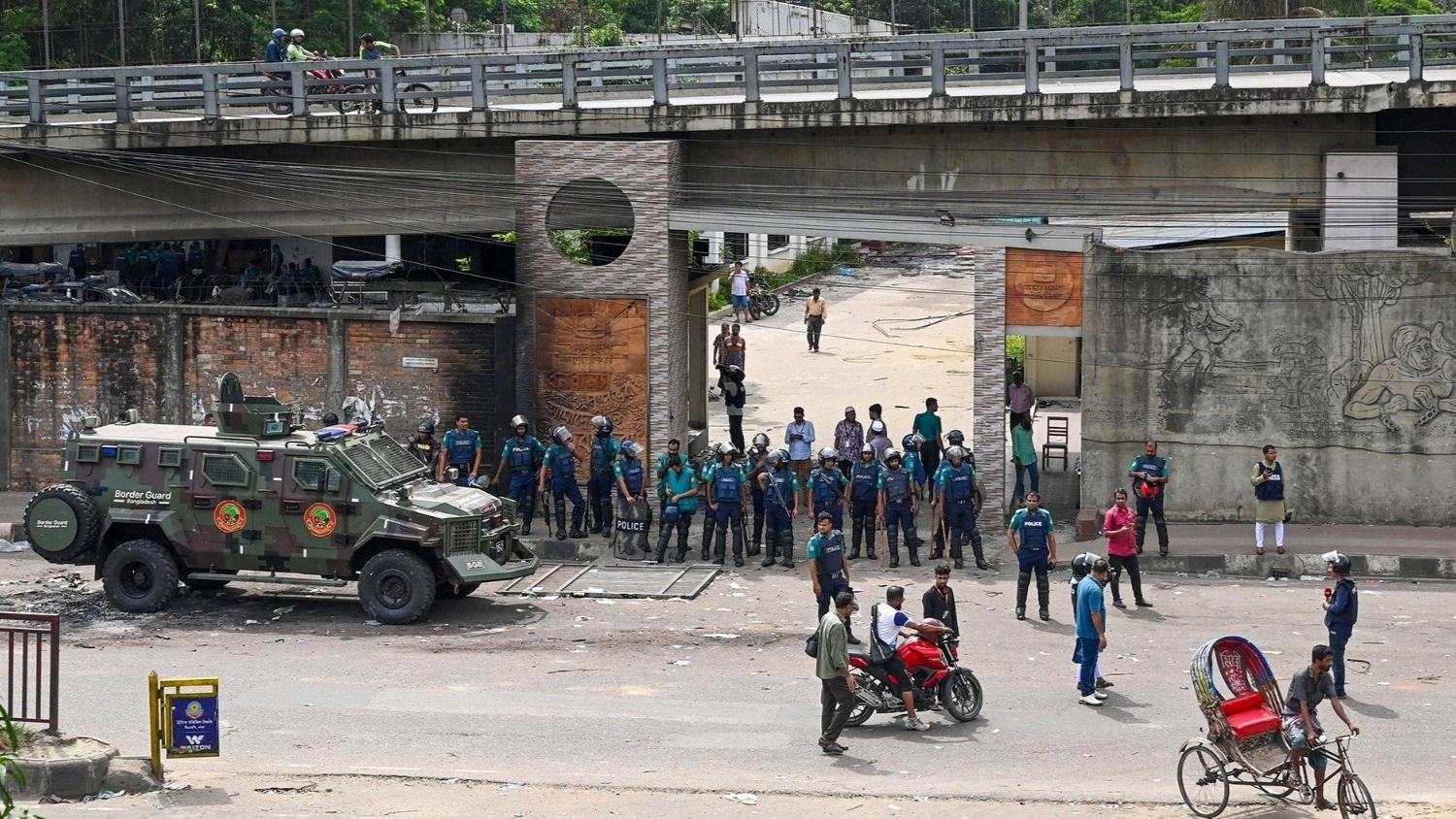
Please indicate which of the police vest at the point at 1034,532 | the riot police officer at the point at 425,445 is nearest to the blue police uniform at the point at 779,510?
the police vest at the point at 1034,532

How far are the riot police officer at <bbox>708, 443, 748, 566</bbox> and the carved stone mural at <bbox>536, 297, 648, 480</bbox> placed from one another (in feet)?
9.89

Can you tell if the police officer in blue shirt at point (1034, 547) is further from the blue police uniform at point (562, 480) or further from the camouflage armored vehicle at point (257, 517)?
the blue police uniform at point (562, 480)

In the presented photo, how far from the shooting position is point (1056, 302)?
78.2 ft

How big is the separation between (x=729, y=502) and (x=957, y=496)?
2.72m

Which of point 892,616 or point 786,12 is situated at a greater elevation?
point 786,12

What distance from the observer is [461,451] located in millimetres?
24062

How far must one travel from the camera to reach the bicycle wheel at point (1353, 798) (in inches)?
502

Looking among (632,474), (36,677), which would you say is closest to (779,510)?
(632,474)

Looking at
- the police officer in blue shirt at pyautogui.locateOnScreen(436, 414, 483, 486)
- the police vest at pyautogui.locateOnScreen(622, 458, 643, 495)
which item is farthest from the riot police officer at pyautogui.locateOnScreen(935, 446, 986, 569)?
the police officer in blue shirt at pyautogui.locateOnScreen(436, 414, 483, 486)

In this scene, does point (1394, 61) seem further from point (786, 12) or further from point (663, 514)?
point (786, 12)

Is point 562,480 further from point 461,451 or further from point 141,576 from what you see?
point 141,576

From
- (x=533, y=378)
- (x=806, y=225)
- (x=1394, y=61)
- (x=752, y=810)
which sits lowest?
(x=752, y=810)

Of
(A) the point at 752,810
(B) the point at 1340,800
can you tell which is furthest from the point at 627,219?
(B) the point at 1340,800

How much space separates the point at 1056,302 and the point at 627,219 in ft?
19.7
